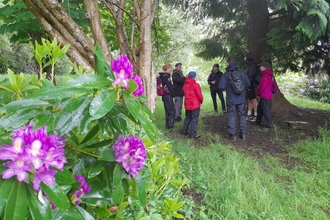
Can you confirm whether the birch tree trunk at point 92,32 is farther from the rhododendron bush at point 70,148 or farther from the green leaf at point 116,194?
the green leaf at point 116,194

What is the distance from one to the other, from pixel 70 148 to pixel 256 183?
2838 mm

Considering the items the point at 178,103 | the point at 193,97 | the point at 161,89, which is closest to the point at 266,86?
the point at 193,97

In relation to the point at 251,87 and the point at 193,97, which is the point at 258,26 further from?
the point at 193,97

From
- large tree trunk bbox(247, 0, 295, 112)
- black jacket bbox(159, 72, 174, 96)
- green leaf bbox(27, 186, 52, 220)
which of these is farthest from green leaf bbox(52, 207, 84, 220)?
large tree trunk bbox(247, 0, 295, 112)

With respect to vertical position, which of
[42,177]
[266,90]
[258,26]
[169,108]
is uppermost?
[258,26]

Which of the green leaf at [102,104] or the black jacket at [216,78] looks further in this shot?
the black jacket at [216,78]

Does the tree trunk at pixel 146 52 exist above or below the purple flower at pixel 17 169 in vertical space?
above

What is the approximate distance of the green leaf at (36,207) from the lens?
0.65 m

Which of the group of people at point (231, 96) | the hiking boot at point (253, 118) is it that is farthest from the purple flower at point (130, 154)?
the hiking boot at point (253, 118)

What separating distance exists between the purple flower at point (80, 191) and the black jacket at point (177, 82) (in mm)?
5824

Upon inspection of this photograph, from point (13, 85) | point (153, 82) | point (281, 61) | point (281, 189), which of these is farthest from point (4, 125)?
point (281, 61)

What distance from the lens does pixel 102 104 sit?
0.73m

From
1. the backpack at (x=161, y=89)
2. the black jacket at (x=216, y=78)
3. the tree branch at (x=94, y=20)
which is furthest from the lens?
the black jacket at (x=216, y=78)

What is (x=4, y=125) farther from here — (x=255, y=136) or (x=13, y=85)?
(x=255, y=136)
